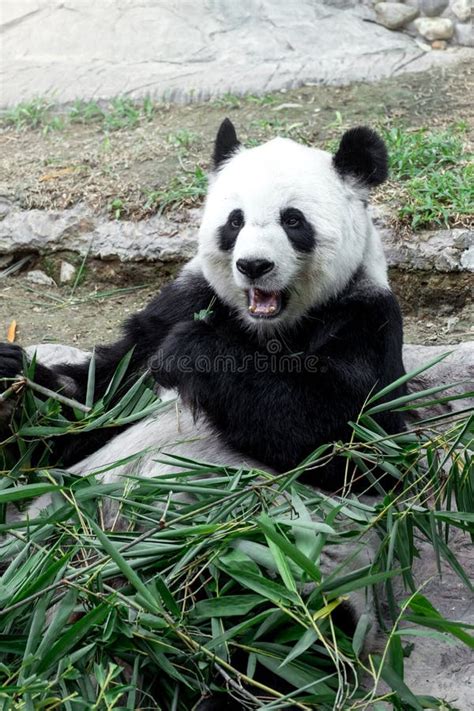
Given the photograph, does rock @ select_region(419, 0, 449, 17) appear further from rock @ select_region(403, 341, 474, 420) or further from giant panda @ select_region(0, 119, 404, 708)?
giant panda @ select_region(0, 119, 404, 708)

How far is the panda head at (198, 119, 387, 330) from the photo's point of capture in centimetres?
388

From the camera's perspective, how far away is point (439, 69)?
862 centimetres

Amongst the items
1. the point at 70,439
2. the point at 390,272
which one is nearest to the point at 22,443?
the point at 70,439

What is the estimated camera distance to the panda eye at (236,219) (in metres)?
4.00

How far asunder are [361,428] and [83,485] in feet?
3.66

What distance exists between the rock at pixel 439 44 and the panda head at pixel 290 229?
573 cm

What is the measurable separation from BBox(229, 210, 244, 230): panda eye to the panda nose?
29 centimetres

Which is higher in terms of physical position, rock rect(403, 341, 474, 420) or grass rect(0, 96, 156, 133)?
rock rect(403, 341, 474, 420)

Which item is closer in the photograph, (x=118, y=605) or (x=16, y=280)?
(x=118, y=605)

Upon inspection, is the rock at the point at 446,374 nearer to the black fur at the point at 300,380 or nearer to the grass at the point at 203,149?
the black fur at the point at 300,380

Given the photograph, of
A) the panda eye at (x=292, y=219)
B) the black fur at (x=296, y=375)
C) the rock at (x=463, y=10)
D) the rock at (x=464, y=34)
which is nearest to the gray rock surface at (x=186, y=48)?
the rock at (x=464, y=34)

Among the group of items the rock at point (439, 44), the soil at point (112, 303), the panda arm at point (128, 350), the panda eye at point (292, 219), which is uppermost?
the panda eye at point (292, 219)

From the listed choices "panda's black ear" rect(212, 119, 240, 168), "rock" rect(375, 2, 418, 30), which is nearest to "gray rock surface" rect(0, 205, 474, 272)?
"panda's black ear" rect(212, 119, 240, 168)

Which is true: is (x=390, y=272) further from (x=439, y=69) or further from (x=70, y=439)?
(x=439, y=69)
